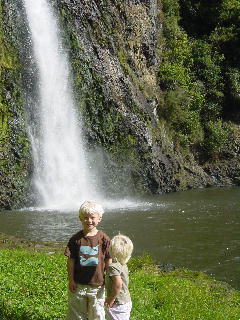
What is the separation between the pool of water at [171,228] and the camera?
509 inches

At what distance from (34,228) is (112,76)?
45.2 ft

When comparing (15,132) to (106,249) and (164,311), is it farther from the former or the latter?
(106,249)

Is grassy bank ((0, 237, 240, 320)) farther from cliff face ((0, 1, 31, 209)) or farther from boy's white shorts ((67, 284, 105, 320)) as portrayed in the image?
cliff face ((0, 1, 31, 209))

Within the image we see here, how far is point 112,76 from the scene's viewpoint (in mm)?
28031

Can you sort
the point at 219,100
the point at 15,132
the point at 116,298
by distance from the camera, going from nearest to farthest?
the point at 116,298 → the point at 15,132 → the point at 219,100

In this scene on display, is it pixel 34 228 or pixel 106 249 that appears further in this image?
pixel 34 228

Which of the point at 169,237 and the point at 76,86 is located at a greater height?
the point at 76,86

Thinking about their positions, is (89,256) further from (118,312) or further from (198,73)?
(198,73)

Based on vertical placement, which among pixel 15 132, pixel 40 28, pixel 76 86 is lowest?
pixel 15 132

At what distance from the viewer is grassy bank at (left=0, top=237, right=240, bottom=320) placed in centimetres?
729

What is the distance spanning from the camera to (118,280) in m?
5.56

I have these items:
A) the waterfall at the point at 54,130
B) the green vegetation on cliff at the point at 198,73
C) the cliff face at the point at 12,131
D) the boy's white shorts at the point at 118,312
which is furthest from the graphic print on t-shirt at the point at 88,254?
the green vegetation on cliff at the point at 198,73

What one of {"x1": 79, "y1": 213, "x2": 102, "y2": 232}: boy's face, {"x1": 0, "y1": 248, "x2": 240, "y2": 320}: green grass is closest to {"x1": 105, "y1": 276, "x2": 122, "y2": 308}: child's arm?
{"x1": 79, "y1": 213, "x2": 102, "y2": 232}: boy's face

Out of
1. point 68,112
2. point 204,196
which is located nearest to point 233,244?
point 204,196
